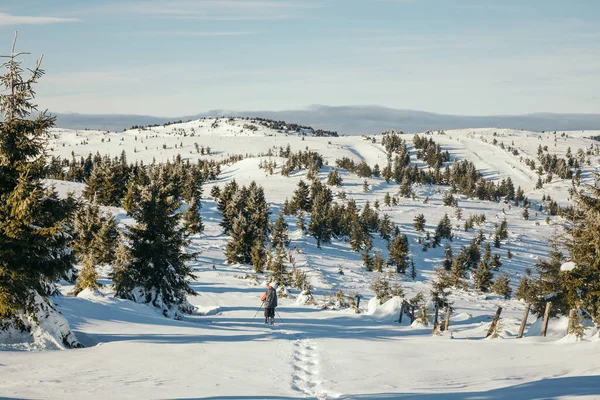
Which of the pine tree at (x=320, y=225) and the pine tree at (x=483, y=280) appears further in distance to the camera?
the pine tree at (x=320, y=225)

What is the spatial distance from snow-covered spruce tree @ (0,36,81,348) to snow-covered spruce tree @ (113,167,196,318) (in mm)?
9956

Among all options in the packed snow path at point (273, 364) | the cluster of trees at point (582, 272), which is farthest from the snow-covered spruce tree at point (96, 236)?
the cluster of trees at point (582, 272)

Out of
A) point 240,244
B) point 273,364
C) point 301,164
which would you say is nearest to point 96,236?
point 240,244

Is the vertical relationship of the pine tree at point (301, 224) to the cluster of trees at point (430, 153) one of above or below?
below

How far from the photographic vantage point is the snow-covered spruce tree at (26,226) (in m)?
10.5

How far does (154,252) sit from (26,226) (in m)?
11.1

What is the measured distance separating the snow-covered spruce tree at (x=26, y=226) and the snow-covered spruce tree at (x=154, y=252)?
9.96 metres

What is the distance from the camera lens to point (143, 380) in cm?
834

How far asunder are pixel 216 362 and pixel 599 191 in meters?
20.0

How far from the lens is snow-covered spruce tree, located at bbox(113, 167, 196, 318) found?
21422 millimetres

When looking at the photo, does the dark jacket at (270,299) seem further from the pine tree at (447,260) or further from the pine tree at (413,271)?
the pine tree at (447,260)

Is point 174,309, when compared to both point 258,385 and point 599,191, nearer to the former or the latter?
point 258,385

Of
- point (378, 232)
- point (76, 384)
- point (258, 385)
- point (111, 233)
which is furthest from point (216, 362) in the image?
point (378, 232)

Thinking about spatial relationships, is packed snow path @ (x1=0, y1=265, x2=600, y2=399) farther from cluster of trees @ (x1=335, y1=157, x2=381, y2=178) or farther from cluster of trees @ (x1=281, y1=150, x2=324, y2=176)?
cluster of trees @ (x1=335, y1=157, x2=381, y2=178)
